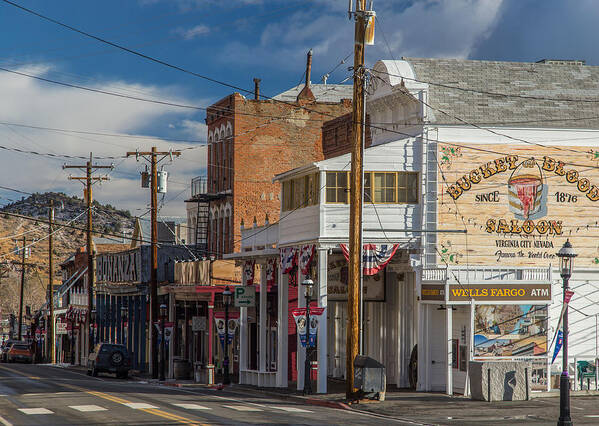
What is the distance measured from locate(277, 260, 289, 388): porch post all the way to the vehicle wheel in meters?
15.2

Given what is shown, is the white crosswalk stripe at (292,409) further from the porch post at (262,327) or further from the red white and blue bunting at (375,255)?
the porch post at (262,327)

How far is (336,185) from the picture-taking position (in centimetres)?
3350

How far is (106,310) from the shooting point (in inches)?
2960

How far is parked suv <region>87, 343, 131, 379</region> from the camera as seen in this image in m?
50.4

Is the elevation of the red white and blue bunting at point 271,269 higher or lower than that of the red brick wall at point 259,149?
lower

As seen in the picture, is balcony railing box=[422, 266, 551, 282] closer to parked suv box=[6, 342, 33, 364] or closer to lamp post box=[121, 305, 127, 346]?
lamp post box=[121, 305, 127, 346]

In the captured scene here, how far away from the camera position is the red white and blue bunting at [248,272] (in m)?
42.2

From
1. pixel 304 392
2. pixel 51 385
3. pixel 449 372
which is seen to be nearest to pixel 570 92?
pixel 449 372

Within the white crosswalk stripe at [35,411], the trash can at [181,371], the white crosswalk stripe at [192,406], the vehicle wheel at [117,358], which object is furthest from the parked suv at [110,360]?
the white crosswalk stripe at [35,411]

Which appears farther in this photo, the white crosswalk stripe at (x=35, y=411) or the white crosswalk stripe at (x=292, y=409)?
the white crosswalk stripe at (x=292, y=409)

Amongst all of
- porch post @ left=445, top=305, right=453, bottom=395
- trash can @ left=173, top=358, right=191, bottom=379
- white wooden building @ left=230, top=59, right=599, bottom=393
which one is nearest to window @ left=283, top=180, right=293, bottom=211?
white wooden building @ left=230, top=59, right=599, bottom=393

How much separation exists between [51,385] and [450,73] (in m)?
19.2

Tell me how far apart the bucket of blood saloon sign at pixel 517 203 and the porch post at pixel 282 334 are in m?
7.50

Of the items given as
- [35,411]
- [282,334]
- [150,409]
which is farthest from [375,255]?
[35,411]
